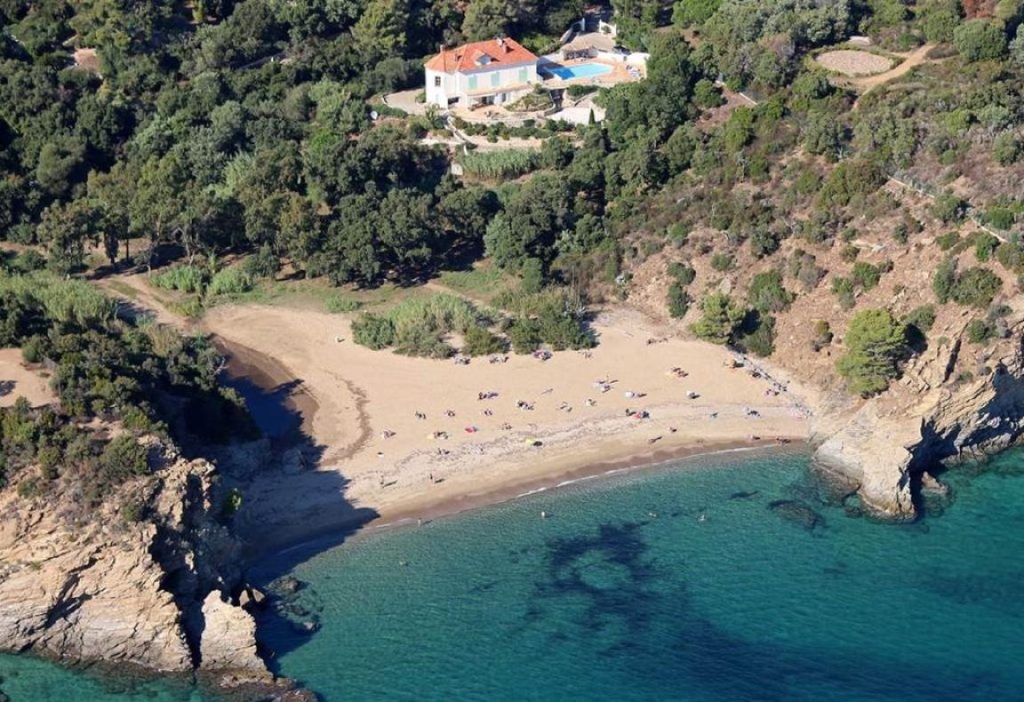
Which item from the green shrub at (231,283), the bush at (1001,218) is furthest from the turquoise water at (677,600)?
the green shrub at (231,283)

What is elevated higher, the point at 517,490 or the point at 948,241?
the point at 948,241

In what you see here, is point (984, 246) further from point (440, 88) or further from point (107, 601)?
point (107, 601)

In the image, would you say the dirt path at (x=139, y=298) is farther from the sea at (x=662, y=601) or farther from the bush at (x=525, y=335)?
the sea at (x=662, y=601)

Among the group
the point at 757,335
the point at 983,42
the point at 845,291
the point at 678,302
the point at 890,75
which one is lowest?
the point at 757,335

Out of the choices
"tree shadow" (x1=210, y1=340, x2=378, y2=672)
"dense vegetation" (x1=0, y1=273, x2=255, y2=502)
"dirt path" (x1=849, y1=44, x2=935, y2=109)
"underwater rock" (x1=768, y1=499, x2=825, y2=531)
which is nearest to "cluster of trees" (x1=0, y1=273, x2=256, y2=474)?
"dense vegetation" (x1=0, y1=273, x2=255, y2=502)

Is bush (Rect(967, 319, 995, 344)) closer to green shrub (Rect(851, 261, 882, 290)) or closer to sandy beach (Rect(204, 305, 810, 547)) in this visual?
green shrub (Rect(851, 261, 882, 290))

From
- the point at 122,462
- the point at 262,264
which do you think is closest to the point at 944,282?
the point at 262,264

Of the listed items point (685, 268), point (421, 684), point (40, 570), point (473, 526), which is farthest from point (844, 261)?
point (40, 570)

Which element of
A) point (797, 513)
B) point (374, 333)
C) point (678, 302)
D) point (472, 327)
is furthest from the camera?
point (678, 302)
